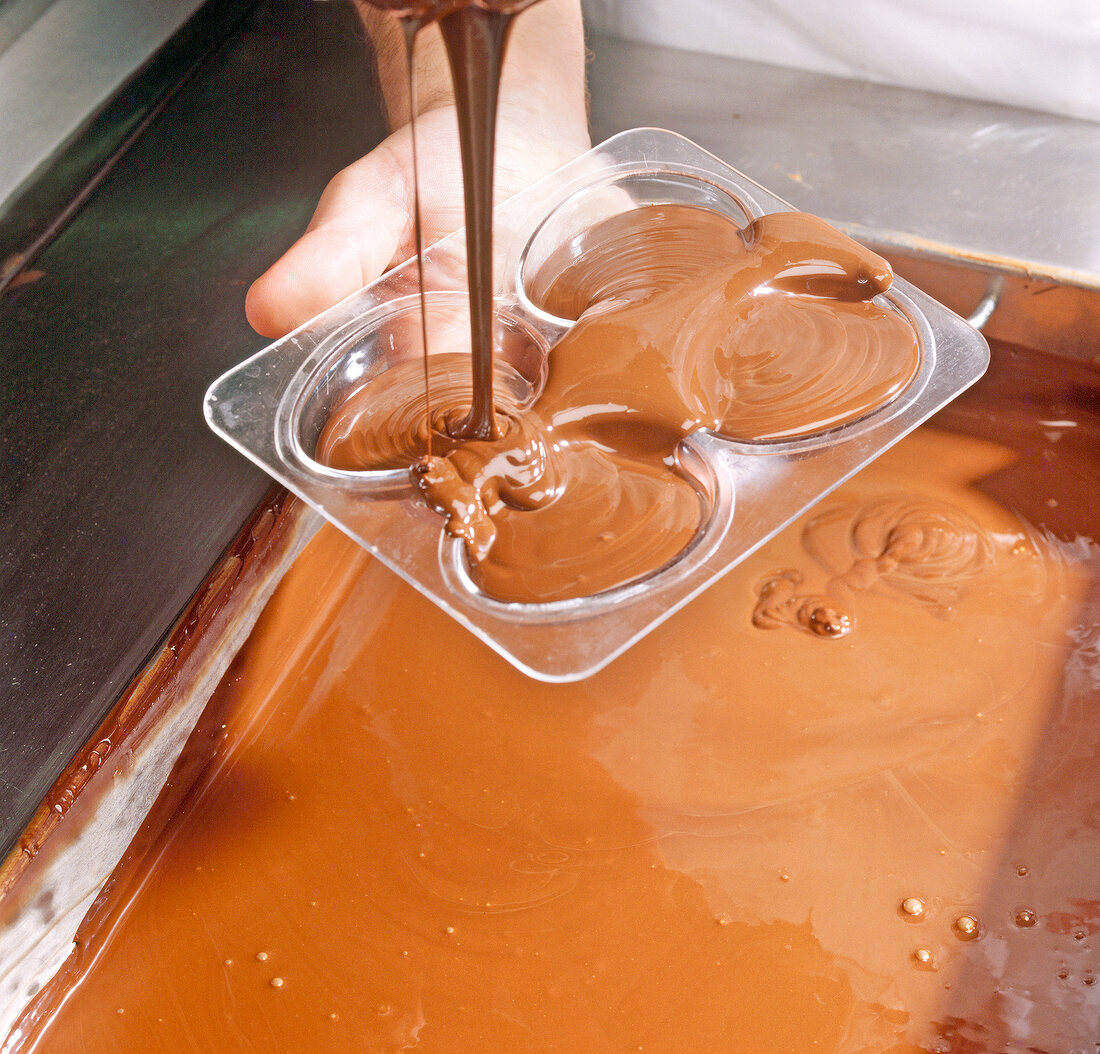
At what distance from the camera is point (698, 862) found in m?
0.92

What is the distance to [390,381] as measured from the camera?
0.96 m

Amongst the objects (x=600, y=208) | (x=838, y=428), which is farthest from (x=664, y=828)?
(x=600, y=208)

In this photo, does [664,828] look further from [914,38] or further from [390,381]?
[914,38]

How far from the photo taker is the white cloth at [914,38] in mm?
1313

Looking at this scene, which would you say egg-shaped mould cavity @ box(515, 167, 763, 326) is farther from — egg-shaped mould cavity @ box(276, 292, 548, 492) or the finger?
the finger

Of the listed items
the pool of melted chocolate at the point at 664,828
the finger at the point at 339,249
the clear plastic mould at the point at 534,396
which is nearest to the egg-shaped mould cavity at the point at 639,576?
the clear plastic mould at the point at 534,396

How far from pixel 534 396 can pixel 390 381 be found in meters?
0.14

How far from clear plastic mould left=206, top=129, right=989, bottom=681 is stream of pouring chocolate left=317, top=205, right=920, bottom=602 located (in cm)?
2

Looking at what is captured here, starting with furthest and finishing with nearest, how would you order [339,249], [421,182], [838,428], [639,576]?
[421,182] → [339,249] → [838,428] → [639,576]

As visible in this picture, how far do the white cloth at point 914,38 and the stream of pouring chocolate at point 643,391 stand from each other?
53cm

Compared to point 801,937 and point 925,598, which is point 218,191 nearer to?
point 925,598

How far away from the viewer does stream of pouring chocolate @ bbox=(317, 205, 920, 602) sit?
82 centimetres

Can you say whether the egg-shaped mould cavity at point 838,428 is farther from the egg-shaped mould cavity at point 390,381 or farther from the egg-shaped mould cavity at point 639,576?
the egg-shaped mould cavity at point 390,381

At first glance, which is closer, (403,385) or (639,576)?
(639,576)
